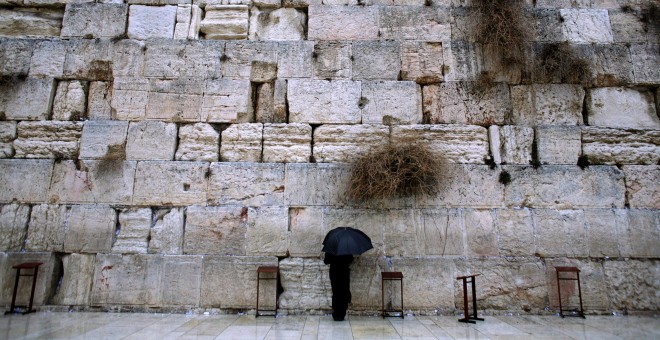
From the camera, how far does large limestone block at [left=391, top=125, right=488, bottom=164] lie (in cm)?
610

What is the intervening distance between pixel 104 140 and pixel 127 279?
215 cm

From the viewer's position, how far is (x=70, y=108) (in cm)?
629

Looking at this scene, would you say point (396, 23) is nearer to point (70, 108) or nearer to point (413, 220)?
point (413, 220)

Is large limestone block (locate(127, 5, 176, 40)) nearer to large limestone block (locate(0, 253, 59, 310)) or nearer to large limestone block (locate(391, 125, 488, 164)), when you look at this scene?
large limestone block (locate(0, 253, 59, 310))

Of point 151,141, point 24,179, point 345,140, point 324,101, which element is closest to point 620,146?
point 345,140

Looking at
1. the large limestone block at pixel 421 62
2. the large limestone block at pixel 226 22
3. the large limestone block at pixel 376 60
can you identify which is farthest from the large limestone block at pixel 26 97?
the large limestone block at pixel 421 62

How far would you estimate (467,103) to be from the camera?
6305mm

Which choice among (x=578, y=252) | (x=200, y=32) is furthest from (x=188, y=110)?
(x=578, y=252)

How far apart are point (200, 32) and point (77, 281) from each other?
4.28 metres

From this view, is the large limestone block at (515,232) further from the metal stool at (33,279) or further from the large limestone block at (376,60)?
the metal stool at (33,279)

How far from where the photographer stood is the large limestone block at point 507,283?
5.58 m

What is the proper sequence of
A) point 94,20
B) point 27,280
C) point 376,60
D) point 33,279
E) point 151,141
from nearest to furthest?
point 33,279
point 27,280
point 151,141
point 376,60
point 94,20

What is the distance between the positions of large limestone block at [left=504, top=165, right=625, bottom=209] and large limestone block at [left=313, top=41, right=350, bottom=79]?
2.50 metres

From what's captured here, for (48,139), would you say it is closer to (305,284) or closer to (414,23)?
(305,284)
